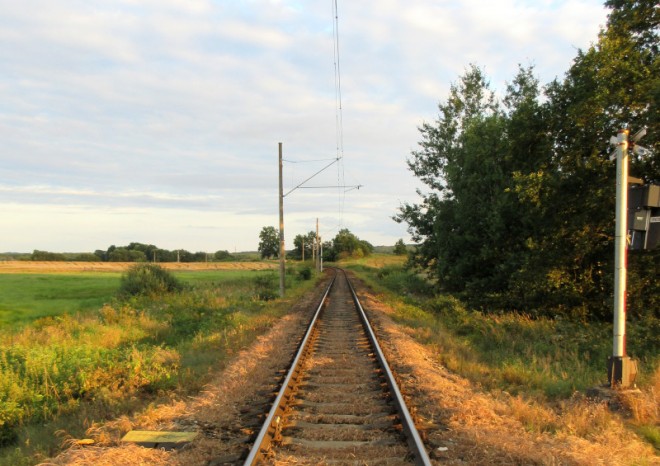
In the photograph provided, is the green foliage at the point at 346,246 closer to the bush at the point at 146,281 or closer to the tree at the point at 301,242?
the tree at the point at 301,242

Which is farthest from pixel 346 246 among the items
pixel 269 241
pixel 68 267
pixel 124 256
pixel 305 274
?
pixel 305 274

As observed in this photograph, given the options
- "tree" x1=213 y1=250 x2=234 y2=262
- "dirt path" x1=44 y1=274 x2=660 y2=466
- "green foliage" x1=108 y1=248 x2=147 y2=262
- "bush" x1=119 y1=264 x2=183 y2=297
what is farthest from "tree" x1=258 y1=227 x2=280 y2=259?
"dirt path" x1=44 y1=274 x2=660 y2=466

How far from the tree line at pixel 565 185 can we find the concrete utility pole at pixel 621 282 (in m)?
6.42

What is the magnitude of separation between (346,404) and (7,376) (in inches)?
235

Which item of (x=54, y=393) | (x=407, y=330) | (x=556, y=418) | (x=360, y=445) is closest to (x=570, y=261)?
(x=407, y=330)

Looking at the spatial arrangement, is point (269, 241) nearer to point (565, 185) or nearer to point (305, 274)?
point (305, 274)

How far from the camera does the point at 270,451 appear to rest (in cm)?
502

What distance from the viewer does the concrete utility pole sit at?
280 inches

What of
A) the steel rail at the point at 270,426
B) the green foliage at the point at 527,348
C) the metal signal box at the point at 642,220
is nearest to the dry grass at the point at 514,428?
the green foliage at the point at 527,348

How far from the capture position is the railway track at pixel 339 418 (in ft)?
16.3

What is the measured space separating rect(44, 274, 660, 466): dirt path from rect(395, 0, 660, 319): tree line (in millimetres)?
9273

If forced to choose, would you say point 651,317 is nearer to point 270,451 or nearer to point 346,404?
point 346,404

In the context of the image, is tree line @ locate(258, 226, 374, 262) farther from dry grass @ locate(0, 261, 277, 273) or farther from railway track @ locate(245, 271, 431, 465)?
railway track @ locate(245, 271, 431, 465)

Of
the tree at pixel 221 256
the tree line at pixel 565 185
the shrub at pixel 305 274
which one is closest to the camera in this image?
the tree line at pixel 565 185
